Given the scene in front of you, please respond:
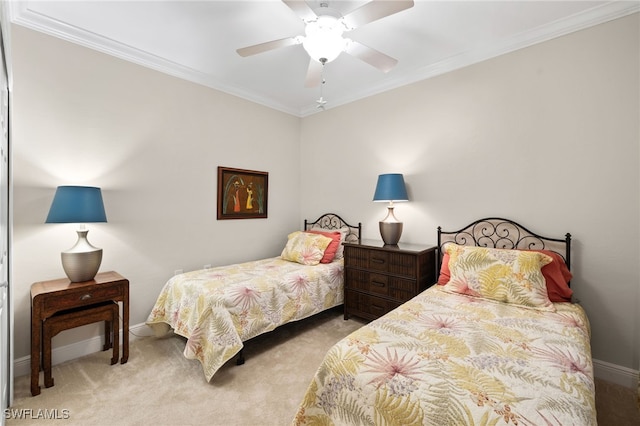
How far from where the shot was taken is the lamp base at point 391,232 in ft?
10.1

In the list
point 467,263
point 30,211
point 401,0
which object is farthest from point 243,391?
point 401,0

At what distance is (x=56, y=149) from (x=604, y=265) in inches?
174

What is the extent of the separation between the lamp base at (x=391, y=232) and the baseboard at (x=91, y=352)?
179cm

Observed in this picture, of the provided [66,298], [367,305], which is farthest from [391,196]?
[66,298]

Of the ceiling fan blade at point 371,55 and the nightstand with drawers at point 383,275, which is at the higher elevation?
the ceiling fan blade at point 371,55

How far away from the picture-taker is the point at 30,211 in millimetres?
2303

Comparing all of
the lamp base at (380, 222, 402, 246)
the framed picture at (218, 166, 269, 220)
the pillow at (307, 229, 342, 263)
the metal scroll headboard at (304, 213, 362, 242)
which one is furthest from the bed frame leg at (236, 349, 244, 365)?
the metal scroll headboard at (304, 213, 362, 242)

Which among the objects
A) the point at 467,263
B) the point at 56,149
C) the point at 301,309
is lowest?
the point at 301,309

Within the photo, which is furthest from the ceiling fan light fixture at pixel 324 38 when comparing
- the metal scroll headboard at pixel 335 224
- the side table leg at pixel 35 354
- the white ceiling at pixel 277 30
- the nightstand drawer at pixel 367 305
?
the side table leg at pixel 35 354

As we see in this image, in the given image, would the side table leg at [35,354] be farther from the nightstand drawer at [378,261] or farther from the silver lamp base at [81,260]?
the nightstand drawer at [378,261]

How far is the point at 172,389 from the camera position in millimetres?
2084

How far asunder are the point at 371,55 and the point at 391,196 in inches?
54.6

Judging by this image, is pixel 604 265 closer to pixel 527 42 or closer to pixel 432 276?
pixel 432 276

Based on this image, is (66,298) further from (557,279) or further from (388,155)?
(557,279)
